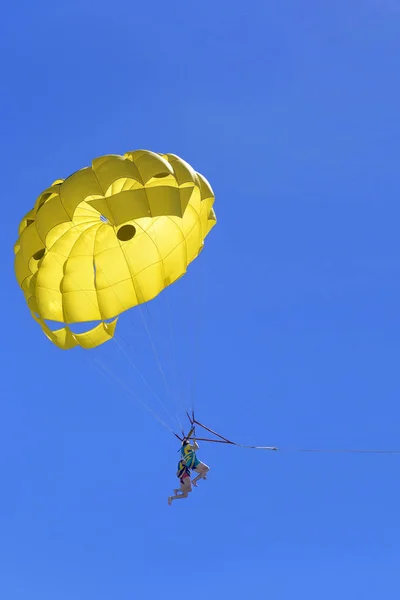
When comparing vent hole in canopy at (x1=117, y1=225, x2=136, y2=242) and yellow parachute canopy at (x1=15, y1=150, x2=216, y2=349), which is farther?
vent hole in canopy at (x1=117, y1=225, x2=136, y2=242)

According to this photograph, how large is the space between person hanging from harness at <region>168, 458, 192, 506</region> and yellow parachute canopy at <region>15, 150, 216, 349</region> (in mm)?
3931

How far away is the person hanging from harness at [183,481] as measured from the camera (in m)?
23.8

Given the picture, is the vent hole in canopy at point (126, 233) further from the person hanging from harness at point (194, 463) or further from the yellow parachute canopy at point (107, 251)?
the person hanging from harness at point (194, 463)

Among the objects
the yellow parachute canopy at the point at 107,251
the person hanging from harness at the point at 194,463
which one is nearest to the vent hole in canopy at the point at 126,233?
the yellow parachute canopy at the point at 107,251

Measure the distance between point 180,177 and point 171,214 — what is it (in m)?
1.20

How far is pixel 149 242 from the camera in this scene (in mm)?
25047

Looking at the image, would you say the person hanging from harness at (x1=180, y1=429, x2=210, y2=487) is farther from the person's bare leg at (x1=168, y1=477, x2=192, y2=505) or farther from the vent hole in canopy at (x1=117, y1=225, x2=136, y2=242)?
the vent hole in canopy at (x1=117, y1=225, x2=136, y2=242)

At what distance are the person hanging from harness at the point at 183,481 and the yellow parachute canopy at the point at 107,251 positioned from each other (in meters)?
3.93

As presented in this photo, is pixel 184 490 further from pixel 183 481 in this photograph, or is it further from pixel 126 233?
pixel 126 233

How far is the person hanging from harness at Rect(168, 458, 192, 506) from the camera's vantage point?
23.8m

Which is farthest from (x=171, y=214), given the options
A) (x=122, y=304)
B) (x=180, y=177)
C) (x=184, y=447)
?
(x=184, y=447)

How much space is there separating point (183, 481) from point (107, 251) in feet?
18.8

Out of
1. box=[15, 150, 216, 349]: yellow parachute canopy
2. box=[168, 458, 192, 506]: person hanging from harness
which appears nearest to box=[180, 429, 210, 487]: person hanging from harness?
box=[168, 458, 192, 506]: person hanging from harness

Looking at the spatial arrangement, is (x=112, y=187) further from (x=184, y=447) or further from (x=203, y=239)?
(x=184, y=447)
